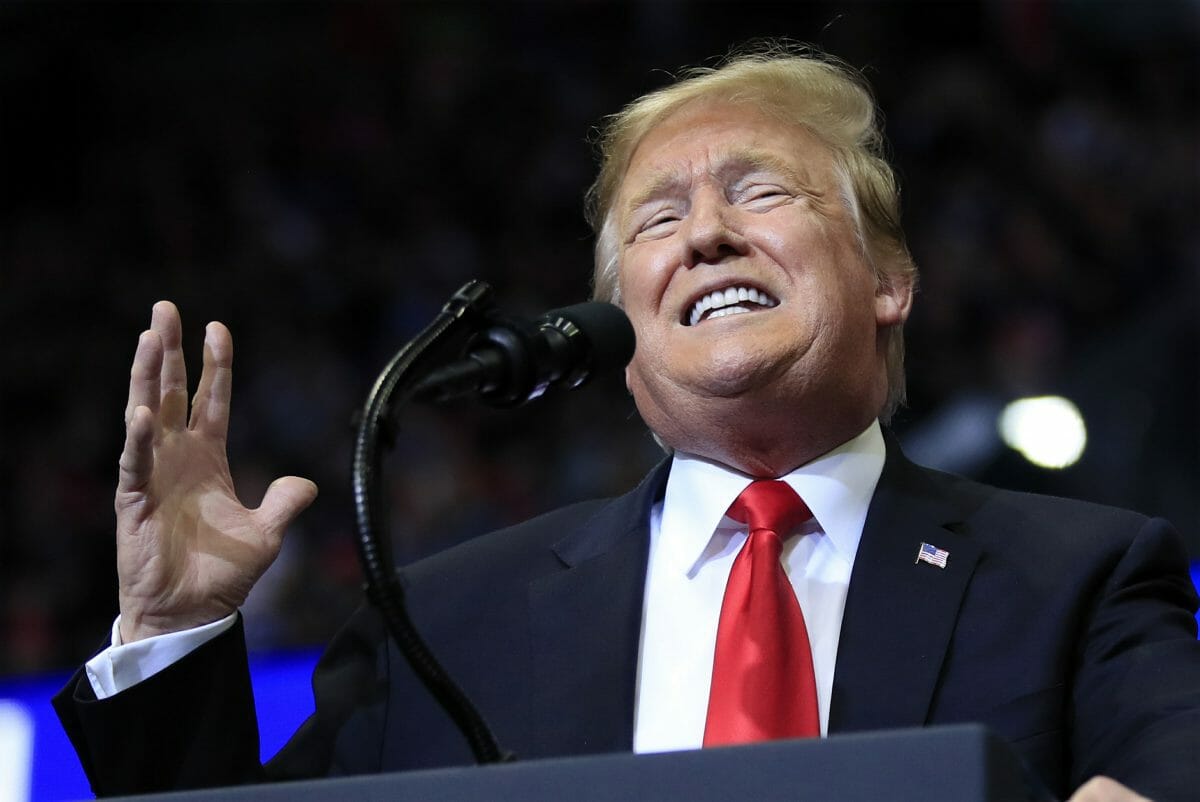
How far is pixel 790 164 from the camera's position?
72.7 inches

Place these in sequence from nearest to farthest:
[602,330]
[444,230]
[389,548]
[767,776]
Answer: [767,776] → [389,548] → [602,330] → [444,230]

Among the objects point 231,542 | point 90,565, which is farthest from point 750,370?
Answer: point 90,565

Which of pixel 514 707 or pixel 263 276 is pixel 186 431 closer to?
pixel 514 707

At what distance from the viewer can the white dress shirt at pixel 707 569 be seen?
157cm

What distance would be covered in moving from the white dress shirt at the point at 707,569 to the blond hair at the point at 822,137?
211 mm

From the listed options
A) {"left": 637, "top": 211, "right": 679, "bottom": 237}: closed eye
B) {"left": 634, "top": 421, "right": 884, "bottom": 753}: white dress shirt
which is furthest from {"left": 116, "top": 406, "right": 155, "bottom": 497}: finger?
{"left": 637, "top": 211, "right": 679, "bottom": 237}: closed eye

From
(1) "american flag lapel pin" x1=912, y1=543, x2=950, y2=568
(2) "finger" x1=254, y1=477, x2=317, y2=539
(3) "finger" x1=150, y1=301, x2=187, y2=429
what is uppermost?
(3) "finger" x1=150, y1=301, x2=187, y2=429

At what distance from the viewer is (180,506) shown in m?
1.54

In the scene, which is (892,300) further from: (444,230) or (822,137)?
(444,230)

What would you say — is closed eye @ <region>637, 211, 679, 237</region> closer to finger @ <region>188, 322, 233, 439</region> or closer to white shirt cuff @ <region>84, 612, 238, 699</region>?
finger @ <region>188, 322, 233, 439</region>

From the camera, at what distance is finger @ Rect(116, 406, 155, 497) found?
1467mm

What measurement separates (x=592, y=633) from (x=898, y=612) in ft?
0.98

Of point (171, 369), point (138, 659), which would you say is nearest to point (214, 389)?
point (171, 369)

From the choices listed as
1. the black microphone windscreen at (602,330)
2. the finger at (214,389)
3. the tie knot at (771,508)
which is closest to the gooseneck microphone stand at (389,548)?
the black microphone windscreen at (602,330)
